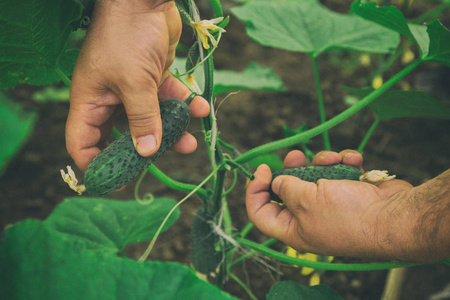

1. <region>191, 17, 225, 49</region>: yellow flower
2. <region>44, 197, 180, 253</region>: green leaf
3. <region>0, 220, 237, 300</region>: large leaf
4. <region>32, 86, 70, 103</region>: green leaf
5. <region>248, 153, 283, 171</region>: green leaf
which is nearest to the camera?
<region>0, 220, 237, 300</region>: large leaf

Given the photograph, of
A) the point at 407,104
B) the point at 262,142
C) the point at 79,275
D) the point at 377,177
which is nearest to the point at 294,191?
the point at 377,177

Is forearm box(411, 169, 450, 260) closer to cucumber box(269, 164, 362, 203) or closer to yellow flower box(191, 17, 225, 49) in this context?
cucumber box(269, 164, 362, 203)

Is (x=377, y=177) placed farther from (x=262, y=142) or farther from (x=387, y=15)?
(x=262, y=142)

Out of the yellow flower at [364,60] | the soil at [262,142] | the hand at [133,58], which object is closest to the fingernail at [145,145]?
the hand at [133,58]

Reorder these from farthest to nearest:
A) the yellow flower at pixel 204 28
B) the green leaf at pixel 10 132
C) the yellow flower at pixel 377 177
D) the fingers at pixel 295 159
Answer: the fingers at pixel 295 159 → the yellow flower at pixel 377 177 → the yellow flower at pixel 204 28 → the green leaf at pixel 10 132

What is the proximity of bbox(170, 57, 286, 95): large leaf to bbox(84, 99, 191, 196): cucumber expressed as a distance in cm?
51

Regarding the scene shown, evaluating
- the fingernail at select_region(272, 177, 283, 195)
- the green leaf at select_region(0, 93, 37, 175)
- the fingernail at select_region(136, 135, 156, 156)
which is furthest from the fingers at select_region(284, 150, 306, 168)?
the green leaf at select_region(0, 93, 37, 175)

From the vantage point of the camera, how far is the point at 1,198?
216 cm

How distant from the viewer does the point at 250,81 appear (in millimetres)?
1923

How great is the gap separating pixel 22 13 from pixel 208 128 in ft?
1.91

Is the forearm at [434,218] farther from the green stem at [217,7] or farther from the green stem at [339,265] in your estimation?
the green stem at [217,7]

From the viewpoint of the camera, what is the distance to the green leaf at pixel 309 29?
1.69 metres

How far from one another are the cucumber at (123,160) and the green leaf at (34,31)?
37cm

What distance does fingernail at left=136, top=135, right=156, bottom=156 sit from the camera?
0.94 m
